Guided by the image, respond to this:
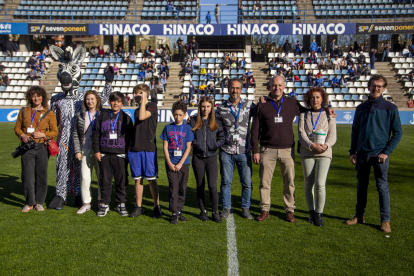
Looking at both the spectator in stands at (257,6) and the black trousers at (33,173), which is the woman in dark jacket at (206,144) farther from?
the spectator in stands at (257,6)

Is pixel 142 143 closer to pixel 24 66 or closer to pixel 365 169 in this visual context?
pixel 365 169

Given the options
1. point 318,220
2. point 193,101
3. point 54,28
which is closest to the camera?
point 318,220

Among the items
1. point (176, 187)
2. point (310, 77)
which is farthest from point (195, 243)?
point (310, 77)

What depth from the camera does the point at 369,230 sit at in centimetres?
482

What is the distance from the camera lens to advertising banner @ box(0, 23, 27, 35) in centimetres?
2709

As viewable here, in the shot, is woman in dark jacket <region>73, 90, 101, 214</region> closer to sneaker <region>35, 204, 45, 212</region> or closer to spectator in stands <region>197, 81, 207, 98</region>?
sneaker <region>35, 204, 45, 212</region>

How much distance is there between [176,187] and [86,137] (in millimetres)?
1518

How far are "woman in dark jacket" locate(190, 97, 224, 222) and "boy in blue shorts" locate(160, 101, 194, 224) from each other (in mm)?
120

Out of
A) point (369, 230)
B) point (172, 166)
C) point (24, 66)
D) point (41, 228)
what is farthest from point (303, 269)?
point (24, 66)

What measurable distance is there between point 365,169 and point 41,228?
13.7ft

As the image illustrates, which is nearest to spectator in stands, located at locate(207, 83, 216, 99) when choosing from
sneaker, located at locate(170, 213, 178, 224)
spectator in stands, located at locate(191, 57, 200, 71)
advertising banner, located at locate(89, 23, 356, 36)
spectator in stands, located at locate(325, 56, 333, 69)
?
spectator in stands, located at locate(191, 57, 200, 71)

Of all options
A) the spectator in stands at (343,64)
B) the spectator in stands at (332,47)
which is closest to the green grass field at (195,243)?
the spectator in stands at (343,64)

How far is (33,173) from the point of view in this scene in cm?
555

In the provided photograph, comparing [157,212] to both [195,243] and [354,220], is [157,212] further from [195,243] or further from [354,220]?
[354,220]
